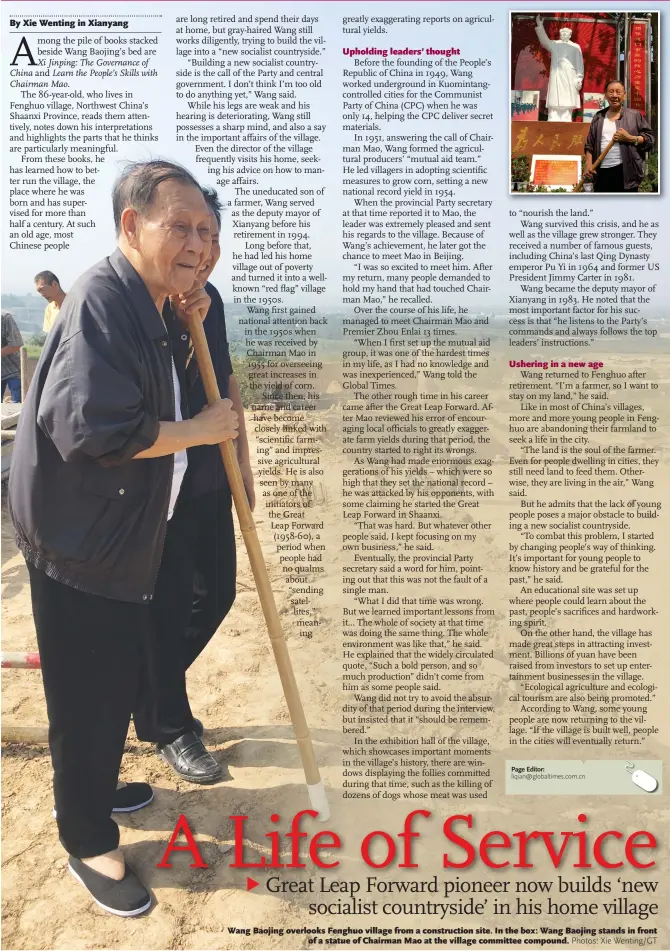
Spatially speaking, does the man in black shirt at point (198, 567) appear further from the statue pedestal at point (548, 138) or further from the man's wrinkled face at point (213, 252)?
the statue pedestal at point (548, 138)

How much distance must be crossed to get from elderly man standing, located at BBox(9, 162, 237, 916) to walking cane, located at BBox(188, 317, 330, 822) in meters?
0.12

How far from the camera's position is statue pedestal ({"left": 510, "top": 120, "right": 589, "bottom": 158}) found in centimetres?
346

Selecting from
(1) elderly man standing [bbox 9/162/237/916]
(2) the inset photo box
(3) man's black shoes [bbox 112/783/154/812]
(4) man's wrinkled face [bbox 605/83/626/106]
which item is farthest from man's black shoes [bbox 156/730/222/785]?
(4) man's wrinkled face [bbox 605/83/626/106]

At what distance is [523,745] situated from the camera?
3.58 meters

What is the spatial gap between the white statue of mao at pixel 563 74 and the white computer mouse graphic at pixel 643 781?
2.85 meters

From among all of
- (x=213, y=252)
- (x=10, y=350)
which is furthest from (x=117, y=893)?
(x=213, y=252)

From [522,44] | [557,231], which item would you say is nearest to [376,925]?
[557,231]

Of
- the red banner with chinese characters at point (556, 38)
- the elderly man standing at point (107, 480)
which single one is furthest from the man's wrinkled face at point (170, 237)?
the red banner with chinese characters at point (556, 38)

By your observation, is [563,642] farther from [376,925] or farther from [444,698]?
[376,925]

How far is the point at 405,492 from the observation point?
354cm

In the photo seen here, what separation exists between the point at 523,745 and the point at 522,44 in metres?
3.02

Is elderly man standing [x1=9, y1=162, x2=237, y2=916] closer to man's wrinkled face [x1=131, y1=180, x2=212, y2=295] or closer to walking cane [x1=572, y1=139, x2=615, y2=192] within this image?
man's wrinkled face [x1=131, y1=180, x2=212, y2=295]

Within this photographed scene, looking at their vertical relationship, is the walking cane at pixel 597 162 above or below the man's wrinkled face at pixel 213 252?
above

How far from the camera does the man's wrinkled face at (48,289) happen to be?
3.48 meters
